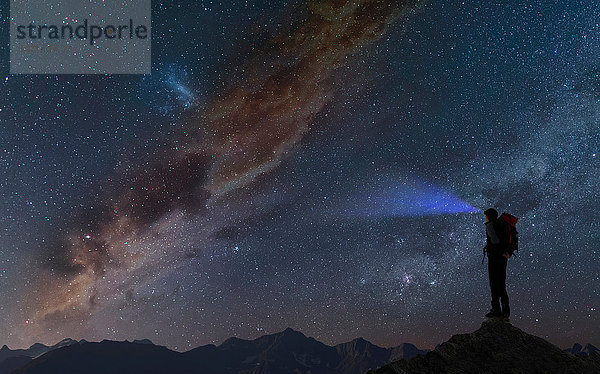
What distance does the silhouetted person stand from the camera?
8688 mm

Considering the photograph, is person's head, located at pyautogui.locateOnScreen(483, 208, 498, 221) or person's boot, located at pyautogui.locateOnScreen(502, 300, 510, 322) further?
person's head, located at pyautogui.locateOnScreen(483, 208, 498, 221)

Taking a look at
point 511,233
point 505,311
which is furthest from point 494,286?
point 511,233

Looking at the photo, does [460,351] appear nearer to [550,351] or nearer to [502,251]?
A: [550,351]

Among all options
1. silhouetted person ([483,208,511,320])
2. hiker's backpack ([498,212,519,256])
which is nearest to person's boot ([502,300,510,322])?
silhouetted person ([483,208,511,320])

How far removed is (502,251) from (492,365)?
3.03 m

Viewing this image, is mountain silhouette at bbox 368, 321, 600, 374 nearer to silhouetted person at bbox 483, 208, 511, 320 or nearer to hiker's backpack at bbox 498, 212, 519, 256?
silhouetted person at bbox 483, 208, 511, 320

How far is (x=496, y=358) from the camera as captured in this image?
691 cm

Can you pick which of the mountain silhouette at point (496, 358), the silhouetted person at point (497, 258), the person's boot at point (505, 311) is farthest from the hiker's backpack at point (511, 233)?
the mountain silhouette at point (496, 358)

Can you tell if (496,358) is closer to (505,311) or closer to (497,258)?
(505,311)

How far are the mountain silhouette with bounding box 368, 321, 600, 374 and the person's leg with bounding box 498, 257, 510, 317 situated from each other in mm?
704

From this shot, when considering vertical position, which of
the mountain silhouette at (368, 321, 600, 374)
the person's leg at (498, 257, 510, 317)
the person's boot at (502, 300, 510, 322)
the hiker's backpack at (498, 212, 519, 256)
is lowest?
the mountain silhouette at (368, 321, 600, 374)

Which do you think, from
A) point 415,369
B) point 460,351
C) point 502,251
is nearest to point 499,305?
point 502,251

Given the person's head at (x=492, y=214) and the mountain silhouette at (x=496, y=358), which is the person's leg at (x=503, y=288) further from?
the person's head at (x=492, y=214)

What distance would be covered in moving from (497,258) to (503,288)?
2.46ft
